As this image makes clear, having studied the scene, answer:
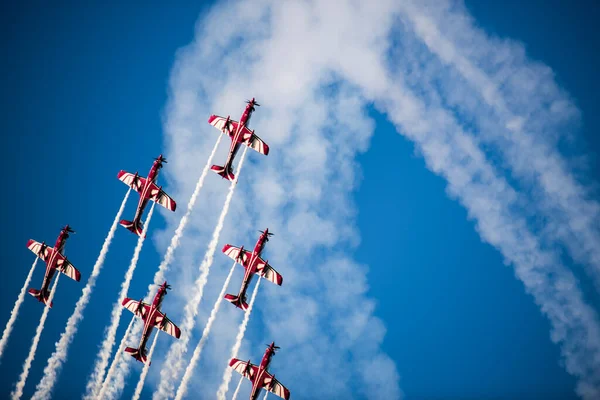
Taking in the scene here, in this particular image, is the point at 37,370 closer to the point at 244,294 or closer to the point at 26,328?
the point at 26,328

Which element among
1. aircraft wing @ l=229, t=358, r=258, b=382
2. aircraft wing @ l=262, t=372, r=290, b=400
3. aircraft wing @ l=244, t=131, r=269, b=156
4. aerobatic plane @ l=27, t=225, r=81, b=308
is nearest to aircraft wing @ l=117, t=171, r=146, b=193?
aerobatic plane @ l=27, t=225, r=81, b=308

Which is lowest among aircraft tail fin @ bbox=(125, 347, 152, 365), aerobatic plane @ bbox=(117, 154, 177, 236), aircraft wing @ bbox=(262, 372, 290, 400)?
aircraft tail fin @ bbox=(125, 347, 152, 365)

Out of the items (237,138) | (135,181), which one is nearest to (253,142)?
(237,138)

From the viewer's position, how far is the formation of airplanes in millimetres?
69250

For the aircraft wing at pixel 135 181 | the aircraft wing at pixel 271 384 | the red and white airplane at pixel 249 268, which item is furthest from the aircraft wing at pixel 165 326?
the aircraft wing at pixel 135 181

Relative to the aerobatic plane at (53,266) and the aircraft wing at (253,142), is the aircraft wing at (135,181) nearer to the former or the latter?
the aerobatic plane at (53,266)

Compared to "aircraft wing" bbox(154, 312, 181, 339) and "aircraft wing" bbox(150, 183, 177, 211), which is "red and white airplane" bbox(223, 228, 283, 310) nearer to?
"aircraft wing" bbox(154, 312, 181, 339)

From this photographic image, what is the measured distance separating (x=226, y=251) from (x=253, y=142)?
12678 mm

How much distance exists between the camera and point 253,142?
7162cm

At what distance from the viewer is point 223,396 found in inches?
2726

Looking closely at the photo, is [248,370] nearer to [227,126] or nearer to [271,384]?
[271,384]

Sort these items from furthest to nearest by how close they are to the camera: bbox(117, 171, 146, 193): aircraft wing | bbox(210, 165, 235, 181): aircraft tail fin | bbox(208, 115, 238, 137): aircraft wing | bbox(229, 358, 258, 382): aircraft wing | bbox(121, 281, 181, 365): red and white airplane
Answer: bbox(208, 115, 238, 137): aircraft wing → bbox(117, 171, 146, 193): aircraft wing → bbox(210, 165, 235, 181): aircraft tail fin → bbox(229, 358, 258, 382): aircraft wing → bbox(121, 281, 181, 365): red and white airplane

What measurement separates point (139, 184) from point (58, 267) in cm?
1325

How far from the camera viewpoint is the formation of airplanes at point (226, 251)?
6925cm
